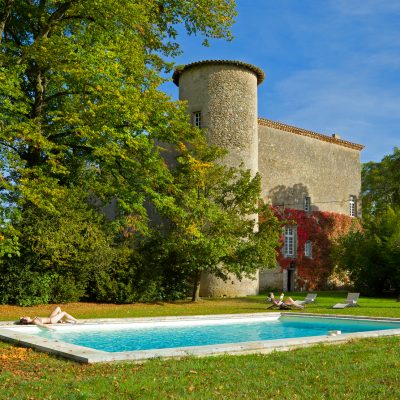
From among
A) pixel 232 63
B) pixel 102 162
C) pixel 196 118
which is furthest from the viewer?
pixel 196 118

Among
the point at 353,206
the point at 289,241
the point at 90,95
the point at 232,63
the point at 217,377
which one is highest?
the point at 232,63

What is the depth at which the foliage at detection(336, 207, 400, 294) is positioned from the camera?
95.9 feet

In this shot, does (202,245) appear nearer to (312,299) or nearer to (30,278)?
(312,299)

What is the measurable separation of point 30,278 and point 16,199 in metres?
3.44

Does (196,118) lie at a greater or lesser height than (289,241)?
greater

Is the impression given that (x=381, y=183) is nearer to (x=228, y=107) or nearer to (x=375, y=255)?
(x=375, y=255)

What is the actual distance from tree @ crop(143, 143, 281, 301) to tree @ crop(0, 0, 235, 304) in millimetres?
1140

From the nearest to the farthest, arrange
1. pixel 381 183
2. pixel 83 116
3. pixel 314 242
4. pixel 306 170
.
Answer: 1. pixel 83 116
2. pixel 314 242
3. pixel 306 170
4. pixel 381 183

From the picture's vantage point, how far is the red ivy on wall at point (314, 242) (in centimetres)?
3512

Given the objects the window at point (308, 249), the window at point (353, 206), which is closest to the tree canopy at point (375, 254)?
the window at point (308, 249)

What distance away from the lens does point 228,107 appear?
2922 centimetres

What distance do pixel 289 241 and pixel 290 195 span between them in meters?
3.13

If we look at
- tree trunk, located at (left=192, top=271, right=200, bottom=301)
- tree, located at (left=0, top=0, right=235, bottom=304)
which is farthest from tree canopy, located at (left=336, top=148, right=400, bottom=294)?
tree, located at (left=0, top=0, right=235, bottom=304)

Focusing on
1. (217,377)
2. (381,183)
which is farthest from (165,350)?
(381,183)
